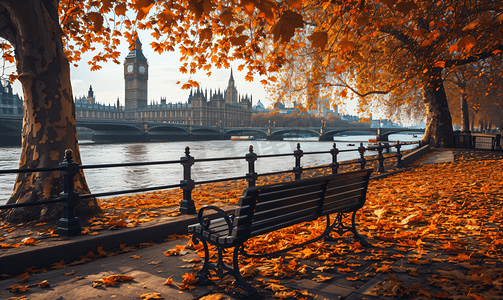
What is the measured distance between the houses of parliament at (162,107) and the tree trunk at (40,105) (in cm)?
13863

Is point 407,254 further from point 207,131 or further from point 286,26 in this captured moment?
point 207,131

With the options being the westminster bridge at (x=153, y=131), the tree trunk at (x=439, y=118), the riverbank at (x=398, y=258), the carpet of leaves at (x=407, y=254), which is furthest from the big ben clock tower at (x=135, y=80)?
the carpet of leaves at (x=407, y=254)

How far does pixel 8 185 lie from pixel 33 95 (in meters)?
16.2

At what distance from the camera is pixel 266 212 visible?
309cm

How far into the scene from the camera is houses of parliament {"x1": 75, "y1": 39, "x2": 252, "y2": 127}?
146500 millimetres

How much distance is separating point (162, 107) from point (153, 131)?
70.1 meters

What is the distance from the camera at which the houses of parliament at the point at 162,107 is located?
146 meters

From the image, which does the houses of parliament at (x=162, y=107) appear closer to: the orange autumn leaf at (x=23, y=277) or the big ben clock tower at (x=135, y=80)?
the big ben clock tower at (x=135, y=80)

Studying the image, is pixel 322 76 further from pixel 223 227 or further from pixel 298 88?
pixel 223 227

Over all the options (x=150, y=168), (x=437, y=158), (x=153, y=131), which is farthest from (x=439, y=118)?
(x=153, y=131)

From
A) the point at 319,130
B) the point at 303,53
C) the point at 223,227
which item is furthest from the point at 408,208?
the point at 319,130

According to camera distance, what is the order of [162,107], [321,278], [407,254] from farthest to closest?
[162,107] → [407,254] → [321,278]

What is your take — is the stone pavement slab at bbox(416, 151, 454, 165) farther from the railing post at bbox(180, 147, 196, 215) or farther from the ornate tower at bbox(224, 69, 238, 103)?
the ornate tower at bbox(224, 69, 238, 103)

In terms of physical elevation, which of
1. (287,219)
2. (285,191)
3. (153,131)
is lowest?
(287,219)
